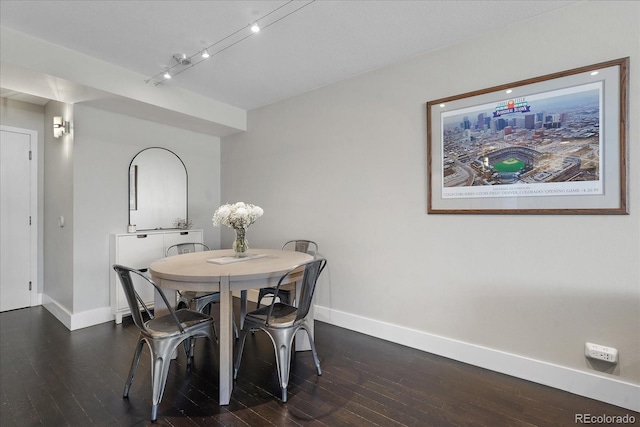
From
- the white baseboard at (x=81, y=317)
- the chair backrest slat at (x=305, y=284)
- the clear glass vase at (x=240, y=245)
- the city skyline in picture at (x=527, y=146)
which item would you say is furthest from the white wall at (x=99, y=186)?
the city skyline in picture at (x=527, y=146)

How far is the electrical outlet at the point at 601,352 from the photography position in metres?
1.91

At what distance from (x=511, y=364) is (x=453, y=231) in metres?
1.05

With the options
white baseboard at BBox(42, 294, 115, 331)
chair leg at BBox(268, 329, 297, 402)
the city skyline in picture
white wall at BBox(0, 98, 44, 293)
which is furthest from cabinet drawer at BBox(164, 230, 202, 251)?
the city skyline in picture

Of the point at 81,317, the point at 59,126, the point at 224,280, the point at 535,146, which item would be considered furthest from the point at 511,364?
the point at 59,126

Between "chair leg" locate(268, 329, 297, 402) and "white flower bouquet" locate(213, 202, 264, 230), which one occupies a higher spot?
"white flower bouquet" locate(213, 202, 264, 230)

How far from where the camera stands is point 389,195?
2.91m

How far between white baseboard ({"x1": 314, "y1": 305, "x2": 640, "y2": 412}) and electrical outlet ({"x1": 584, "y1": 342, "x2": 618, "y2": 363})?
0.13 meters

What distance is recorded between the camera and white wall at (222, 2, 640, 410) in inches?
76.7

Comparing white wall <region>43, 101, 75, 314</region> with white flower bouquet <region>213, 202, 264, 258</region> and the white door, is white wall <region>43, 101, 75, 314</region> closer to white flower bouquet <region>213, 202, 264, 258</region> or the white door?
the white door

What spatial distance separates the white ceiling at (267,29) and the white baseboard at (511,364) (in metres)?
2.32

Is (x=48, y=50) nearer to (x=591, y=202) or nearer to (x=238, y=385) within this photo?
(x=238, y=385)

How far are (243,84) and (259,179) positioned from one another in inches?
47.5

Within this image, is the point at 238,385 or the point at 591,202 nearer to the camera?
the point at 591,202

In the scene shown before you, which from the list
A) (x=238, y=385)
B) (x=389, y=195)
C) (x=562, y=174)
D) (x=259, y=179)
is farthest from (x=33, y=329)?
(x=562, y=174)
